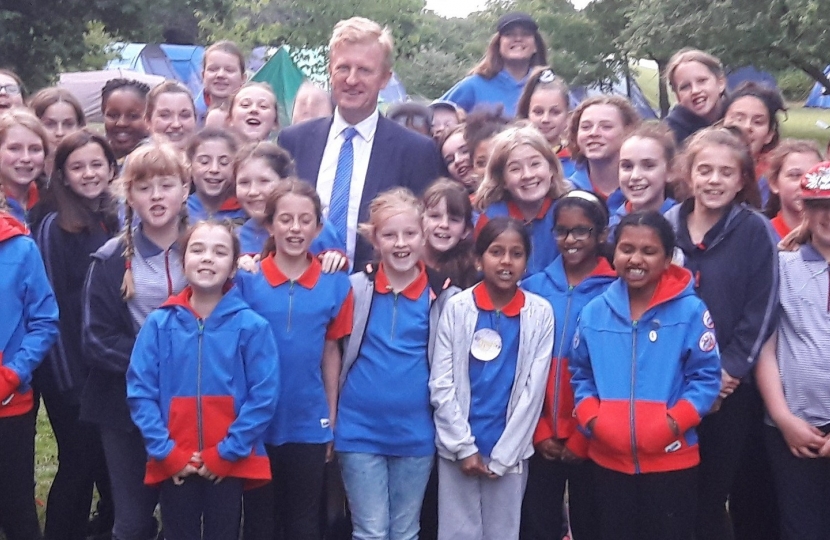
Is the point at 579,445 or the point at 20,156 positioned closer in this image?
the point at 579,445

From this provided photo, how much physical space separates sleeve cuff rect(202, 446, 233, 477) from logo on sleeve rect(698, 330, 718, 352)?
1.81 meters

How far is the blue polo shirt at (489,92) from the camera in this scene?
5.68 meters

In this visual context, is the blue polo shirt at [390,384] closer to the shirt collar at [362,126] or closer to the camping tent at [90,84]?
the shirt collar at [362,126]

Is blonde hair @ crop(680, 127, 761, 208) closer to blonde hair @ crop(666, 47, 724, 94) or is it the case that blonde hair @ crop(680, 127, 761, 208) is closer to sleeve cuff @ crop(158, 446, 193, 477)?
blonde hair @ crop(666, 47, 724, 94)

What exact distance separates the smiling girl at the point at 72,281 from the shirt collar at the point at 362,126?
3.37ft

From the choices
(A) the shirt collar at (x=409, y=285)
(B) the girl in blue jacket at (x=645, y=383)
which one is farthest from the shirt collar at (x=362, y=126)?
(B) the girl in blue jacket at (x=645, y=383)

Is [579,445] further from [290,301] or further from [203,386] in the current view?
[203,386]

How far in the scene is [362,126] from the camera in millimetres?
4246

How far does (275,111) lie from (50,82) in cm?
1505

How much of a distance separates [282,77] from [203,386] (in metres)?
9.11

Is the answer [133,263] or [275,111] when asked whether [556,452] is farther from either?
[275,111]

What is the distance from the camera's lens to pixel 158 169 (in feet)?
12.3

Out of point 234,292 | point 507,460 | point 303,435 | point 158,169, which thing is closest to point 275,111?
point 158,169

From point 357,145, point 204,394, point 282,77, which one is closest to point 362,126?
point 357,145
